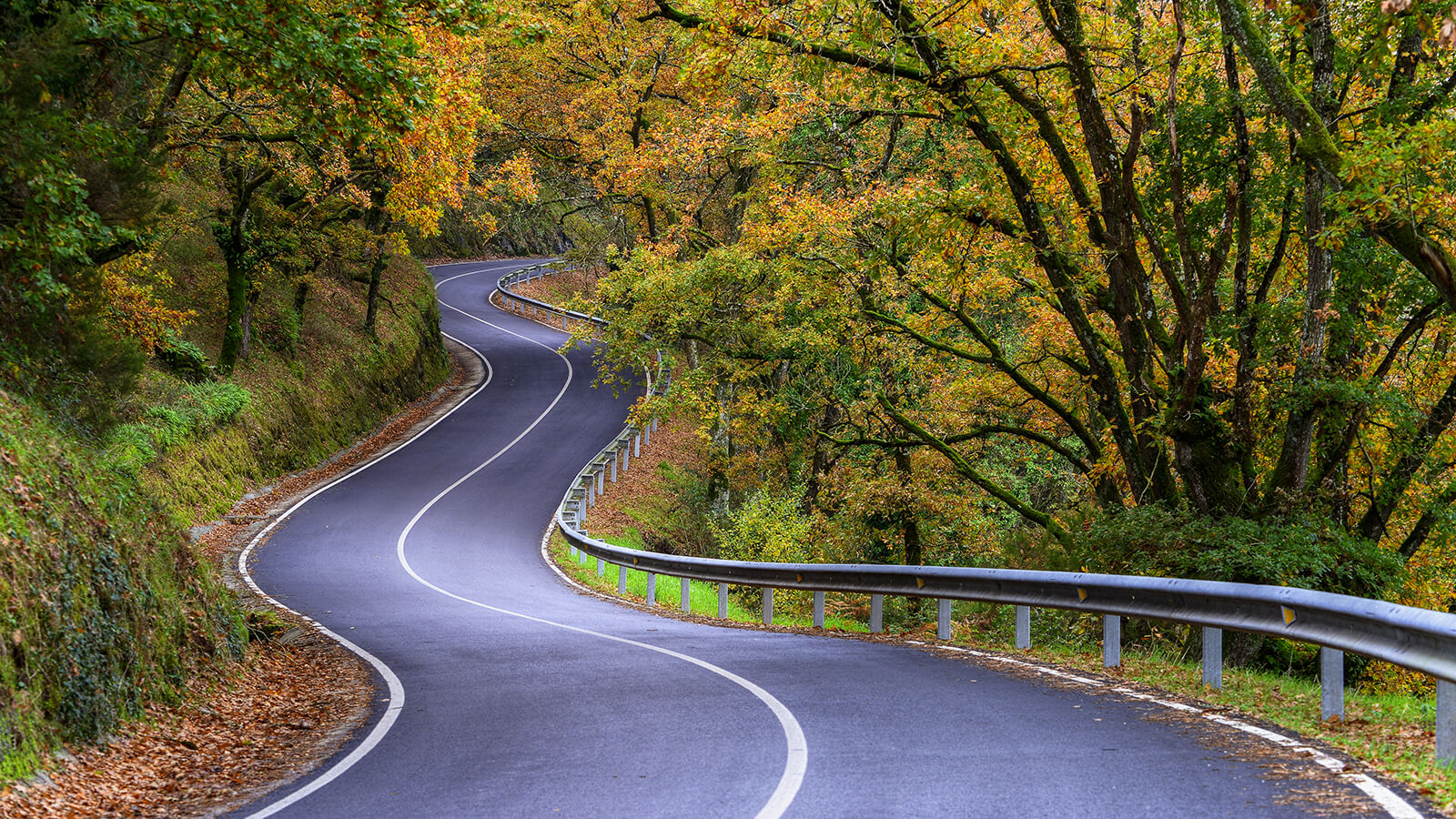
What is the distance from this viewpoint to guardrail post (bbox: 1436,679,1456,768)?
5594 millimetres

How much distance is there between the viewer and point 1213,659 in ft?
28.1

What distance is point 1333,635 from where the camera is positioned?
702 centimetres

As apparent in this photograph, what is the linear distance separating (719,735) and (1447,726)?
159 inches

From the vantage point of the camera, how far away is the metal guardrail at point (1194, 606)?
6004mm

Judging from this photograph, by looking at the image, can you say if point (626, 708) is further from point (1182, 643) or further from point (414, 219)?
point (414, 219)

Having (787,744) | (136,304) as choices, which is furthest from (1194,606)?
(136,304)

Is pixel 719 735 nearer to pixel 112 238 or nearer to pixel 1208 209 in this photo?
pixel 112 238

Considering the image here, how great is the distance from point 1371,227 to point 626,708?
7.13m

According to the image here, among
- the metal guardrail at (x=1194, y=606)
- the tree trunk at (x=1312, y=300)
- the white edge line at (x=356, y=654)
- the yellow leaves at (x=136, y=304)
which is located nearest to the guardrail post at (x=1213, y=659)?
the metal guardrail at (x=1194, y=606)

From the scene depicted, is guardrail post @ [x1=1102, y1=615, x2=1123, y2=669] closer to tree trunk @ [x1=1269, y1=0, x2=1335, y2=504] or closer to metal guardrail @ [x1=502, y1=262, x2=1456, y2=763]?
metal guardrail @ [x1=502, y1=262, x2=1456, y2=763]

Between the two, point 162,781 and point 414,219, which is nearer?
point 162,781

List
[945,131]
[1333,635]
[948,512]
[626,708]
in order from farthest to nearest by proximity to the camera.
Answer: [948,512], [945,131], [626,708], [1333,635]

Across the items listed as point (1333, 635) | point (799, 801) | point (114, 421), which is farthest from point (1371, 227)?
point (114, 421)

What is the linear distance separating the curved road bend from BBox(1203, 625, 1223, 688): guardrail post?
0.97m
